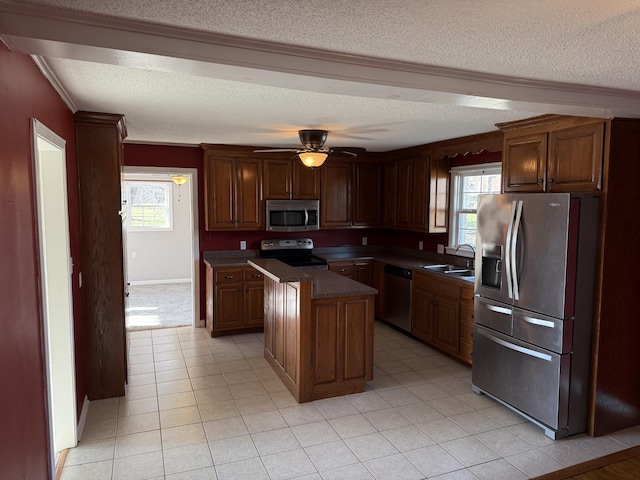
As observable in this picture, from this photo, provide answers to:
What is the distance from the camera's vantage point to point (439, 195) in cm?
539

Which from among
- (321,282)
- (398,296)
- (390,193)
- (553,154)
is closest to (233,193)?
(321,282)

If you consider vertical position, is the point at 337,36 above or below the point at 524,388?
above

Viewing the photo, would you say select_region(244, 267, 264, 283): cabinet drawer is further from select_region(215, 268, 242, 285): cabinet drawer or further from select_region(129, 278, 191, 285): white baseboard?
select_region(129, 278, 191, 285): white baseboard

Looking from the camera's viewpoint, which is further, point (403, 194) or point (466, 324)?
point (403, 194)

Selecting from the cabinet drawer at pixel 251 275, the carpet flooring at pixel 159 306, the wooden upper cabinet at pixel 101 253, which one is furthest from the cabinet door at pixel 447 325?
the carpet flooring at pixel 159 306

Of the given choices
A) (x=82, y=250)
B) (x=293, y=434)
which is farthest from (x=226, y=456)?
(x=82, y=250)

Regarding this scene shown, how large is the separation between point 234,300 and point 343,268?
1.51m

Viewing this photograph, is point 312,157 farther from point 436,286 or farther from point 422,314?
point 422,314

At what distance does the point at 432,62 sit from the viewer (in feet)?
6.77

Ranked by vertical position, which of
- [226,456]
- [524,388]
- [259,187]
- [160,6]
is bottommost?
[226,456]

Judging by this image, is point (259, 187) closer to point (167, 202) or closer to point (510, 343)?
point (510, 343)

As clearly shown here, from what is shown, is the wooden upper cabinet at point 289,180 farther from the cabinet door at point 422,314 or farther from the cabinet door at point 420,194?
the cabinet door at point 422,314

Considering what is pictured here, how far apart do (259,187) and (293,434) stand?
3277mm

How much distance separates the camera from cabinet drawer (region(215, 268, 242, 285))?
5.30 m
